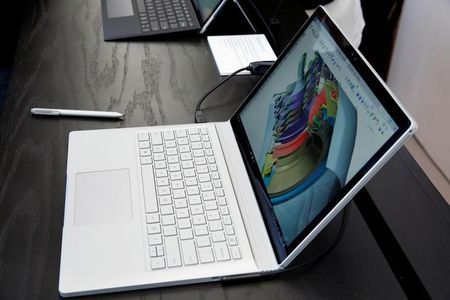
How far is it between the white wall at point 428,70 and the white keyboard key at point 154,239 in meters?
1.51

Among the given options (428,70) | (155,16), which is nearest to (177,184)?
(155,16)

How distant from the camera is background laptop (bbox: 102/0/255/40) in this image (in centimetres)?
122

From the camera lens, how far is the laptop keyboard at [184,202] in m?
0.73

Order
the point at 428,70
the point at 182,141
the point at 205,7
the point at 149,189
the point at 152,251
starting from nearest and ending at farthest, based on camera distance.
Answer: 1. the point at 152,251
2. the point at 149,189
3. the point at 182,141
4. the point at 205,7
5. the point at 428,70

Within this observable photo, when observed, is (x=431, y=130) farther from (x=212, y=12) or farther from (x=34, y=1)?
(x=34, y=1)

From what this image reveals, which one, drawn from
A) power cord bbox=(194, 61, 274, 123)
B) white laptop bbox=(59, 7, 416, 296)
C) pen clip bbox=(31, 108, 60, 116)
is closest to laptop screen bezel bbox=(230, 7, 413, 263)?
white laptop bbox=(59, 7, 416, 296)

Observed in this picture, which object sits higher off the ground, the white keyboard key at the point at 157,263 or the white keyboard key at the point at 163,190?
the white keyboard key at the point at 157,263

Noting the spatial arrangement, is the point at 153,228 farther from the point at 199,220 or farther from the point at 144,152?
the point at 144,152

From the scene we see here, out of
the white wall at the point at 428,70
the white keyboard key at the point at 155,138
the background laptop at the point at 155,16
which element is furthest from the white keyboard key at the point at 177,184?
the white wall at the point at 428,70

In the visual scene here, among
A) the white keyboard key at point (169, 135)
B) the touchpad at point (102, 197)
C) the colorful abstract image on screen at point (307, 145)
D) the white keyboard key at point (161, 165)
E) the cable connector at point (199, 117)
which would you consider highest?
the colorful abstract image on screen at point (307, 145)

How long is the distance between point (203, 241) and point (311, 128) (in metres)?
0.22

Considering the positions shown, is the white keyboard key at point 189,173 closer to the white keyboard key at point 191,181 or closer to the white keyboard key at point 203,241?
the white keyboard key at point 191,181

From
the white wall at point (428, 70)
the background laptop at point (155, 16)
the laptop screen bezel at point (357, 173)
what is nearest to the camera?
the laptop screen bezel at point (357, 173)

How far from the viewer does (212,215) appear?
0.78 meters
